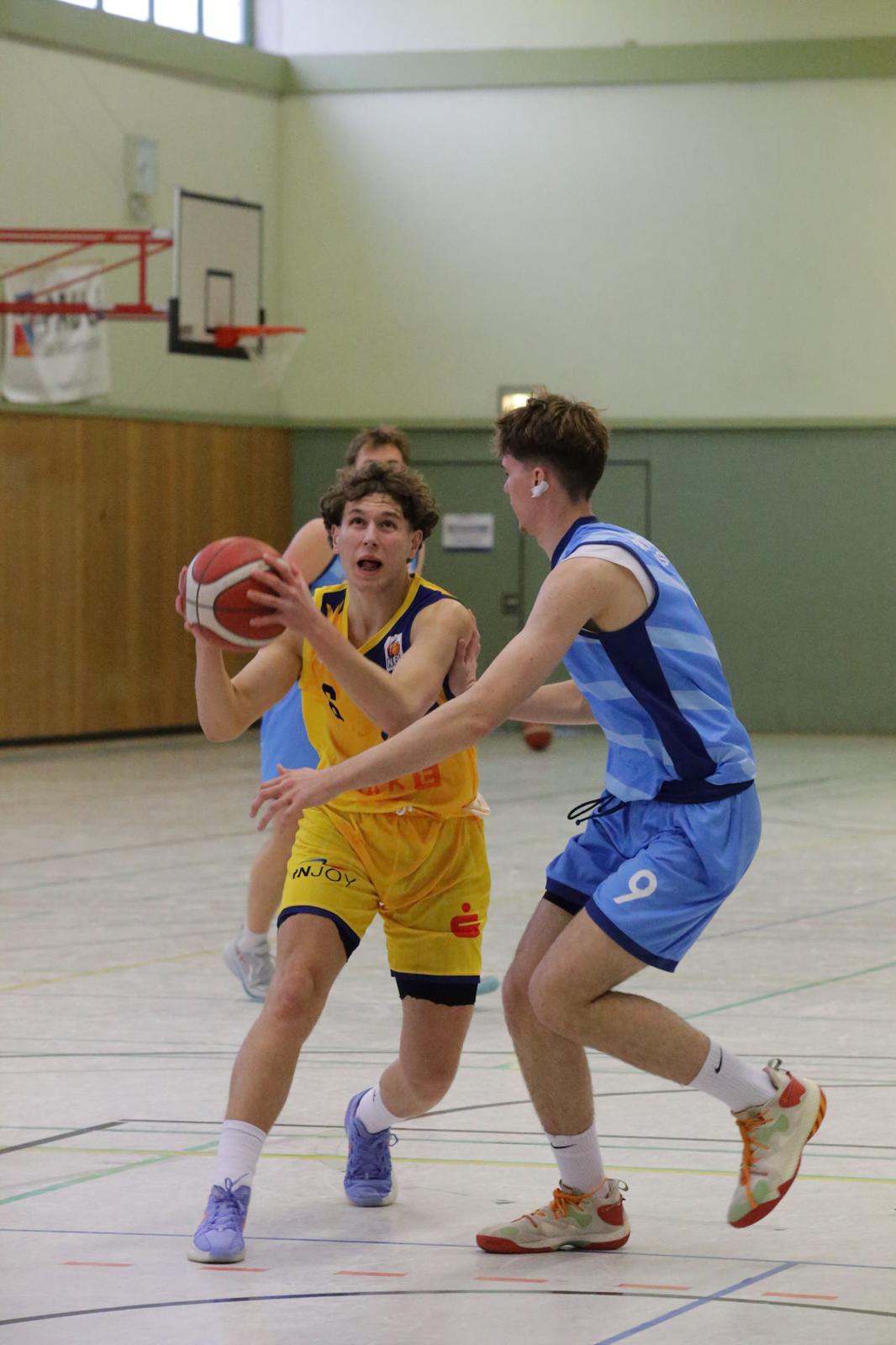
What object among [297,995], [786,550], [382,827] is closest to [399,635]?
[382,827]

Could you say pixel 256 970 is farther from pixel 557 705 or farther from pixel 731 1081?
pixel 731 1081

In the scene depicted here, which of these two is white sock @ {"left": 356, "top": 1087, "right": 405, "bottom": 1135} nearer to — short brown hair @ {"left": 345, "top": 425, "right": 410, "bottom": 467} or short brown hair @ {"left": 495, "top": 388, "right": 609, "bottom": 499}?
short brown hair @ {"left": 495, "top": 388, "right": 609, "bottom": 499}

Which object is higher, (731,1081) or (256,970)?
(731,1081)

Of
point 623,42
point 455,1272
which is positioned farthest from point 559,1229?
point 623,42

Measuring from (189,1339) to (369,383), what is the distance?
15.2m

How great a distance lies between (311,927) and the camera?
402 centimetres

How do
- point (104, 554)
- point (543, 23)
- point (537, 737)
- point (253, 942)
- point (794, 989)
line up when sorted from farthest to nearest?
1. point (543, 23)
2. point (104, 554)
3. point (537, 737)
4. point (794, 989)
5. point (253, 942)

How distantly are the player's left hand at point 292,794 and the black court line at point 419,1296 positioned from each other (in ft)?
2.94

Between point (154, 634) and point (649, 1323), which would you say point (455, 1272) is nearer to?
point (649, 1323)

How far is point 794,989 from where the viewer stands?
6.64 m

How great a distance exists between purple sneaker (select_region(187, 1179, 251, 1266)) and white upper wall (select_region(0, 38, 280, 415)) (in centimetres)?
1227

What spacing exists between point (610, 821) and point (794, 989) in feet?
9.57

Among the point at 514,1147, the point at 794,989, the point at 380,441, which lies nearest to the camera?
the point at 514,1147

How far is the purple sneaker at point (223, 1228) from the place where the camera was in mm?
3768
